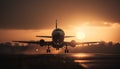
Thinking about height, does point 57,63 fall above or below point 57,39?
below

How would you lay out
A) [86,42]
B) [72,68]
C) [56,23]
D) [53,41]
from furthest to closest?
[56,23] → [86,42] → [53,41] → [72,68]

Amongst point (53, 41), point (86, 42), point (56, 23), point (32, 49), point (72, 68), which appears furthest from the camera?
point (32, 49)

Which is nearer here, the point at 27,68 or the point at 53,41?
the point at 27,68

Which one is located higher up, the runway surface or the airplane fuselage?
the airplane fuselage

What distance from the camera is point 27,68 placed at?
40.1 m

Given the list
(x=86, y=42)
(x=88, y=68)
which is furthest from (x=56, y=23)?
(x=88, y=68)

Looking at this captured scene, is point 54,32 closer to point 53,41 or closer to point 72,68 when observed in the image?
point 53,41

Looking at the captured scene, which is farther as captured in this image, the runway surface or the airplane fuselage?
the airplane fuselage

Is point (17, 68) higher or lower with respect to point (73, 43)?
lower

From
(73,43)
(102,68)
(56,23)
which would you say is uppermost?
(56,23)

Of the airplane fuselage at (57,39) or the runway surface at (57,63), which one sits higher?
the airplane fuselage at (57,39)

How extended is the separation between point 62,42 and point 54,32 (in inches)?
136

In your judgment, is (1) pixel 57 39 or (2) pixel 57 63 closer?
(2) pixel 57 63

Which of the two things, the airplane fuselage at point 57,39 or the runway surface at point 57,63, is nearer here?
the runway surface at point 57,63
